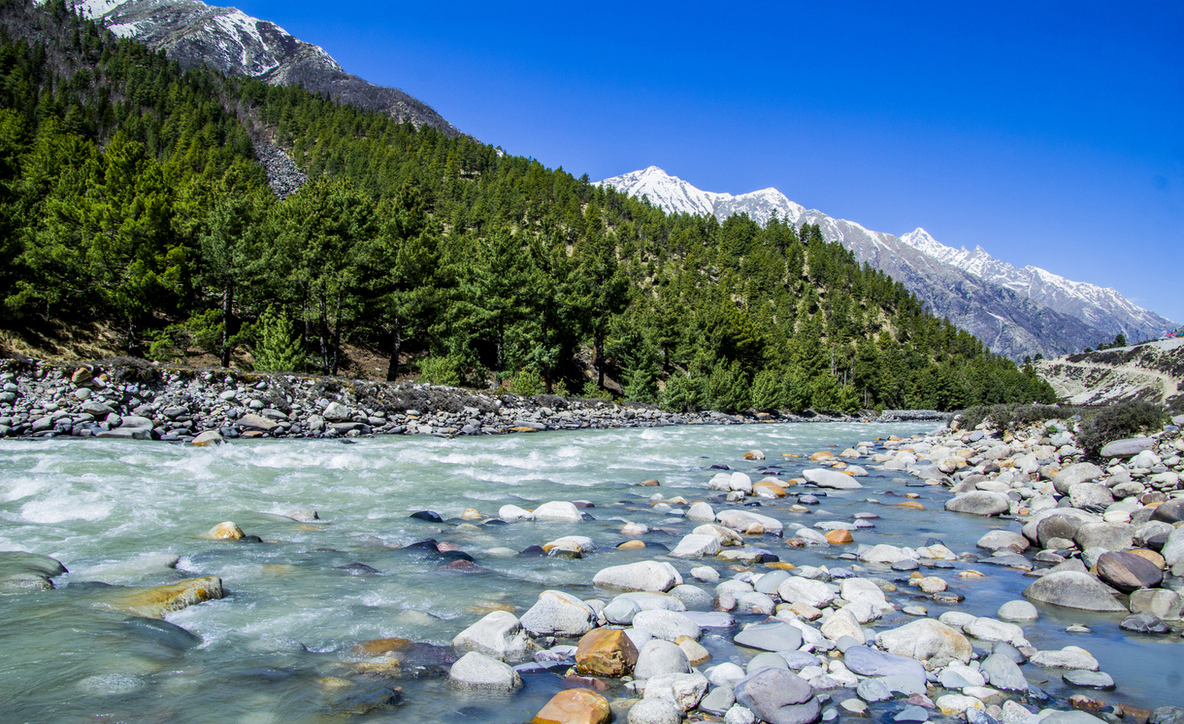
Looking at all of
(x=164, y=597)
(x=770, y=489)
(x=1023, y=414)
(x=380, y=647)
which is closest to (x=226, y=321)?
(x=770, y=489)

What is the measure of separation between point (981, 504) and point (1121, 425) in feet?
19.4

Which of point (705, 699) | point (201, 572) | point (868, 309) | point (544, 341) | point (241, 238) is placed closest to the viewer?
point (705, 699)

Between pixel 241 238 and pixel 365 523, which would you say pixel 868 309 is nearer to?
pixel 241 238

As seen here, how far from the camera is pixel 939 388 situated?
95438 millimetres

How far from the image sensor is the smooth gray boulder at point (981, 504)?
10938 mm

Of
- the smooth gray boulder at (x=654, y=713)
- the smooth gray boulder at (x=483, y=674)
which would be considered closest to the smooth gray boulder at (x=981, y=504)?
the smooth gray boulder at (x=654, y=713)

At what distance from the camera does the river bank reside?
15516mm

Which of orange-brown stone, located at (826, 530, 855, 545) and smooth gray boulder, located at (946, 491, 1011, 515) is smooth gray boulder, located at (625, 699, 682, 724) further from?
smooth gray boulder, located at (946, 491, 1011, 515)

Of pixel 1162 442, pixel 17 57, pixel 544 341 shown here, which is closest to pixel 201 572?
pixel 1162 442

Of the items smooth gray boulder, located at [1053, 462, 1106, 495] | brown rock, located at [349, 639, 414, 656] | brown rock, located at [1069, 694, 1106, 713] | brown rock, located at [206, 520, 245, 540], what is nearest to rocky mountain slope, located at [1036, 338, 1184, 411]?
smooth gray boulder, located at [1053, 462, 1106, 495]

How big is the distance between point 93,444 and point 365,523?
9.00 m

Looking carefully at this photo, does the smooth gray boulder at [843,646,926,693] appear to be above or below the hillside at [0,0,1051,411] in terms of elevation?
below

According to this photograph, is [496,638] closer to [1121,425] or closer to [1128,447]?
[1128,447]

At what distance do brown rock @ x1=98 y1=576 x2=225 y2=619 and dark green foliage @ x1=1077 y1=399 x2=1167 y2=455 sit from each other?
17.6 metres
